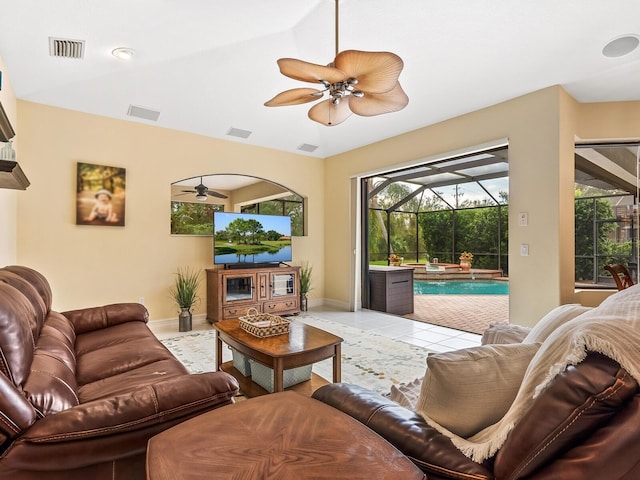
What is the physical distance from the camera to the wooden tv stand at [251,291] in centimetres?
463

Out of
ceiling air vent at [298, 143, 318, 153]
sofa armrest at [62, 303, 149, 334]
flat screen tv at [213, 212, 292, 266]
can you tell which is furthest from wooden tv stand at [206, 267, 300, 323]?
ceiling air vent at [298, 143, 318, 153]

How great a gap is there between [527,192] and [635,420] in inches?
134

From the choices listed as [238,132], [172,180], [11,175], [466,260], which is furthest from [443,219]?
[11,175]

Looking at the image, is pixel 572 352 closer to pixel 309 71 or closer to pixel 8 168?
pixel 309 71

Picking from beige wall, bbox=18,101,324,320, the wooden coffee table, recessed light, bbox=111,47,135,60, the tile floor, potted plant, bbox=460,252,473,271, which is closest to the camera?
the wooden coffee table

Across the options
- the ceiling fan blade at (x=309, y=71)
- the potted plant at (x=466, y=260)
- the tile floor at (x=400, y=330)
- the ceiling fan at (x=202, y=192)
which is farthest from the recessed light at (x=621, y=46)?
the potted plant at (x=466, y=260)

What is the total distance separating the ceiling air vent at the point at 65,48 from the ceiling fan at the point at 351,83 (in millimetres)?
1872

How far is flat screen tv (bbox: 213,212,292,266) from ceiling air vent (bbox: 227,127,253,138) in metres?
1.15

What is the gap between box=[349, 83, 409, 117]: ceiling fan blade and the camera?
97.6 inches

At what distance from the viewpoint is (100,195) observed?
412 cm

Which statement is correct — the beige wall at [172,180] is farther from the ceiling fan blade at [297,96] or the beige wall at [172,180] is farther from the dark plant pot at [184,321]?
the ceiling fan blade at [297,96]

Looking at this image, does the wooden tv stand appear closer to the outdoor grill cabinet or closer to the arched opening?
the arched opening

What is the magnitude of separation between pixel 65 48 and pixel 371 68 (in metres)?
2.75

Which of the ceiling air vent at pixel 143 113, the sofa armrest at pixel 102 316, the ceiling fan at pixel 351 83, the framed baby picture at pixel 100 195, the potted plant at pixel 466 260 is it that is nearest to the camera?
the ceiling fan at pixel 351 83
